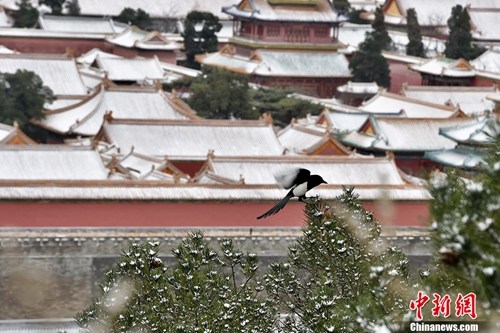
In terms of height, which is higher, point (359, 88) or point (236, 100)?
point (236, 100)

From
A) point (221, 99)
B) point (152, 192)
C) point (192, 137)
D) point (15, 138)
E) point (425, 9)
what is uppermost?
point (152, 192)

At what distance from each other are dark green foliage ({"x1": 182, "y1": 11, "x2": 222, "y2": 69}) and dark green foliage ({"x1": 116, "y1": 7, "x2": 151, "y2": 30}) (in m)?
3.94

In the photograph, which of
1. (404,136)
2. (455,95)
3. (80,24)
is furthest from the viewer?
(80,24)

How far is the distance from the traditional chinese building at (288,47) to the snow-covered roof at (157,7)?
7.02 metres

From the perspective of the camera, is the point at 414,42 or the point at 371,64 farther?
the point at 414,42

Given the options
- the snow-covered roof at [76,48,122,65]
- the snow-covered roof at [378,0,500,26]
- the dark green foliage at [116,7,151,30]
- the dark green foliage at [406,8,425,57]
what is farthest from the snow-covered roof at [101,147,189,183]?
the snow-covered roof at [378,0,500,26]

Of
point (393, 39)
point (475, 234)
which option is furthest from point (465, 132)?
point (475, 234)

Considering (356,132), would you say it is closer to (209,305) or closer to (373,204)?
(373,204)

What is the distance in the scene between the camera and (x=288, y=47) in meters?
45.8

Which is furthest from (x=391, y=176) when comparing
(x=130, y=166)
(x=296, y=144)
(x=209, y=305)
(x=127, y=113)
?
(x=209, y=305)

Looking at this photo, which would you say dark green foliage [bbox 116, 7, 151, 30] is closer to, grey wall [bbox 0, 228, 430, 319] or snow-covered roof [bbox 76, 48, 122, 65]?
snow-covered roof [bbox 76, 48, 122, 65]

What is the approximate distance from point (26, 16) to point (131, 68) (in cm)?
963

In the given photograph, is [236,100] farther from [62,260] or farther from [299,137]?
[62,260]

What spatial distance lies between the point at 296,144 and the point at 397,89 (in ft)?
56.6
